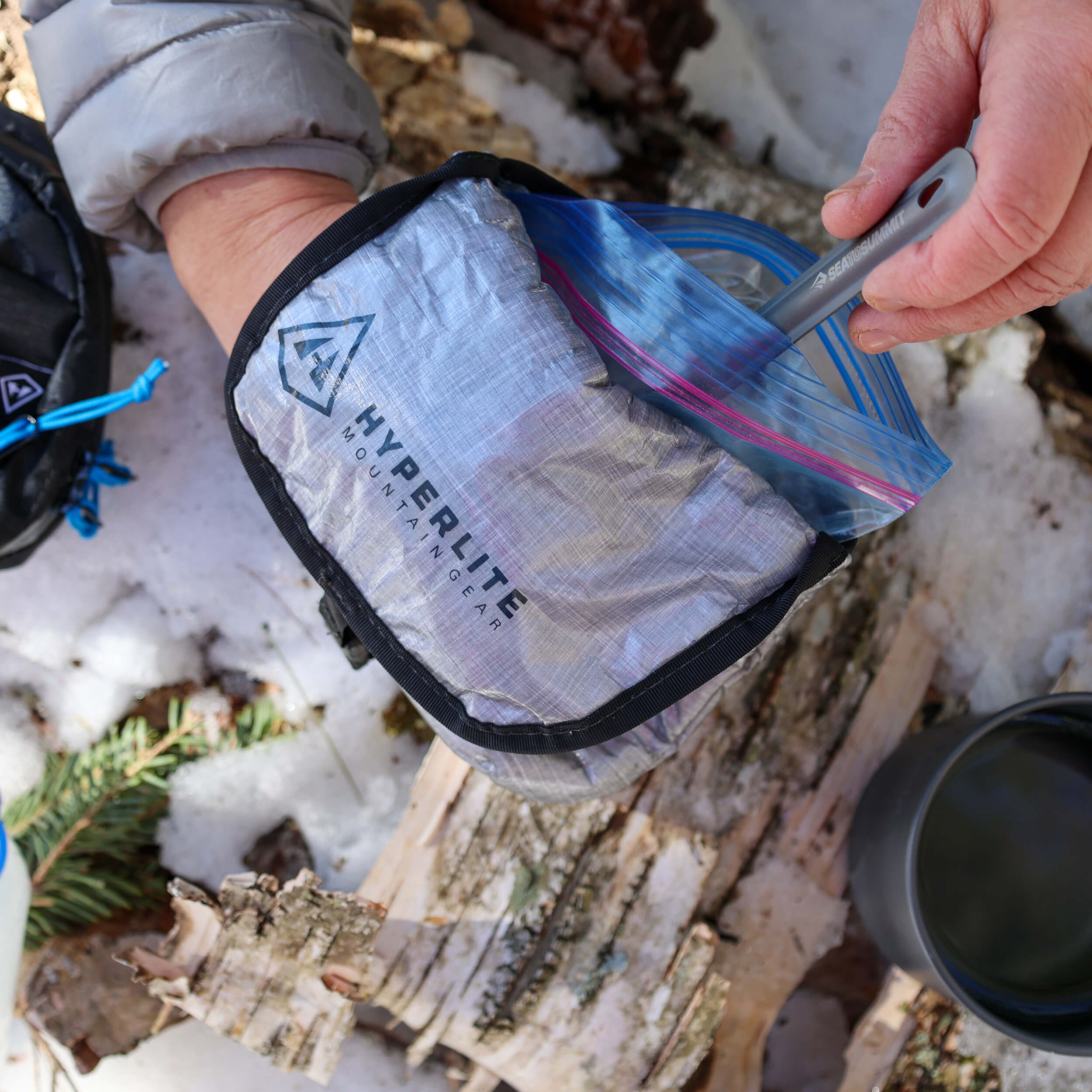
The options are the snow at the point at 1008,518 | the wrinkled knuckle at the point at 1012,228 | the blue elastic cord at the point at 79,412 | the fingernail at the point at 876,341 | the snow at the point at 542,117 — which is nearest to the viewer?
the wrinkled knuckle at the point at 1012,228

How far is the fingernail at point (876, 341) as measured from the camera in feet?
1.92

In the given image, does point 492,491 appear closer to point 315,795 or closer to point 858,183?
point 858,183

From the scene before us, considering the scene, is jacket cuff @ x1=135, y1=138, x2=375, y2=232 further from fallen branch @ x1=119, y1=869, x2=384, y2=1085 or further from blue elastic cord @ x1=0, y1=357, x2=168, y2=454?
fallen branch @ x1=119, y1=869, x2=384, y2=1085

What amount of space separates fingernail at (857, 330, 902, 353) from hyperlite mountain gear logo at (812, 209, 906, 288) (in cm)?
6

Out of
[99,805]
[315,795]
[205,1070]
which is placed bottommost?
[205,1070]

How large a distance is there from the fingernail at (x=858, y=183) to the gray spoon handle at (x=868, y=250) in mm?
28

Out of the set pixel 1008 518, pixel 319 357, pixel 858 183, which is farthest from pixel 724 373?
pixel 1008 518

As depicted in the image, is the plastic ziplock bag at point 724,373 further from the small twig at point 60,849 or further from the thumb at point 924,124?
the small twig at point 60,849

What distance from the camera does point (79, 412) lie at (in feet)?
2.78

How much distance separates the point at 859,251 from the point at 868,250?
0.01 m

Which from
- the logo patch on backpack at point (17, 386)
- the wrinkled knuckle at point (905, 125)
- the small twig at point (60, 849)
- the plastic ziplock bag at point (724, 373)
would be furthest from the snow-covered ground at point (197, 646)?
the wrinkled knuckle at point (905, 125)

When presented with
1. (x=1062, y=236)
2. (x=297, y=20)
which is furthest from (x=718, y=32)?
(x=1062, y=236)

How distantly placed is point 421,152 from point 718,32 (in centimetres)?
65

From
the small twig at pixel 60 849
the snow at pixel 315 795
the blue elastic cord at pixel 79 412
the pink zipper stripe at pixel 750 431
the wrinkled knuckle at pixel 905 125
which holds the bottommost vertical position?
the snow at pixel 315 795
